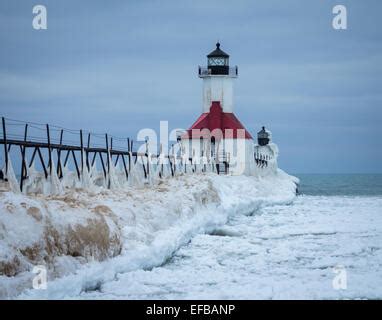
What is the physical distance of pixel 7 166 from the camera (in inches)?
876

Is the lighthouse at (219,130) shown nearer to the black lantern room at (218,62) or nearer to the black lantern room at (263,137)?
the black lantern room at (218,62)

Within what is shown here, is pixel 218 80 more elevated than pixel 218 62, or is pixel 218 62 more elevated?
pixel 218 62

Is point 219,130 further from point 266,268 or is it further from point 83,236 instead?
point 83,236

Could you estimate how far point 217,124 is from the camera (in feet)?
180

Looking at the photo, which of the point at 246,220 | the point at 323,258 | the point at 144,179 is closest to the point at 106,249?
the point at 323,258

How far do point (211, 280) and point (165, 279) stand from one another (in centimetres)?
117

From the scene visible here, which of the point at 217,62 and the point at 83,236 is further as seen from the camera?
the point at 217,62

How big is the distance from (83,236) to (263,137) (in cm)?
5603

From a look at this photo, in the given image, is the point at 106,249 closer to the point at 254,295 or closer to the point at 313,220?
the point at 254,295

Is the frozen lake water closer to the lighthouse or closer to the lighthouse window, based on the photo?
the lighthouse
